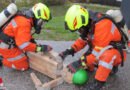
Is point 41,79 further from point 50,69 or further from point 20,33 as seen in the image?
point 20,33

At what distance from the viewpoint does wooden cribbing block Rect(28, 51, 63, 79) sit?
3.52m

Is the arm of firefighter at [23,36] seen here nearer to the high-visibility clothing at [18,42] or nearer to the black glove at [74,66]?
the high-visibility clothing at [18,42]

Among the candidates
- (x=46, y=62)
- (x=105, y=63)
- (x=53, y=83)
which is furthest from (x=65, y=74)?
(x=105, y=63)

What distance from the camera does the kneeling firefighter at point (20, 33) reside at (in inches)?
140

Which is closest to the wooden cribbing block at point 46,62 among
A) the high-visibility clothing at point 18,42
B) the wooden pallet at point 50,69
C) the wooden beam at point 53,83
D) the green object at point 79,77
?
the wooden pallet at point 50,69

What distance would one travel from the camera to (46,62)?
3689 millimetres

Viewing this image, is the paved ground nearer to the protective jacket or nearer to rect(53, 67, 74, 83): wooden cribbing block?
rect(53, 67, 74, 83): wooden cribbing block

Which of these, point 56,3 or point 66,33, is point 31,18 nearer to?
point 66,33

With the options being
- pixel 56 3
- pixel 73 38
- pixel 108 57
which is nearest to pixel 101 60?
pixel 108 57

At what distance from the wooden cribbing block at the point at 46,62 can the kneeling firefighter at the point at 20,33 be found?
0.57 ft

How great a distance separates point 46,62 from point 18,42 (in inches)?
28.4

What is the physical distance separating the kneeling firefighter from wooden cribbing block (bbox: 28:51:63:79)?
0.57 feet

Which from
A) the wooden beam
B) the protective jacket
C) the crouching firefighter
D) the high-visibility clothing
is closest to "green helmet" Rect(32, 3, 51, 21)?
the high-visibility clothing

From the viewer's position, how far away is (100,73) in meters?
3.11
